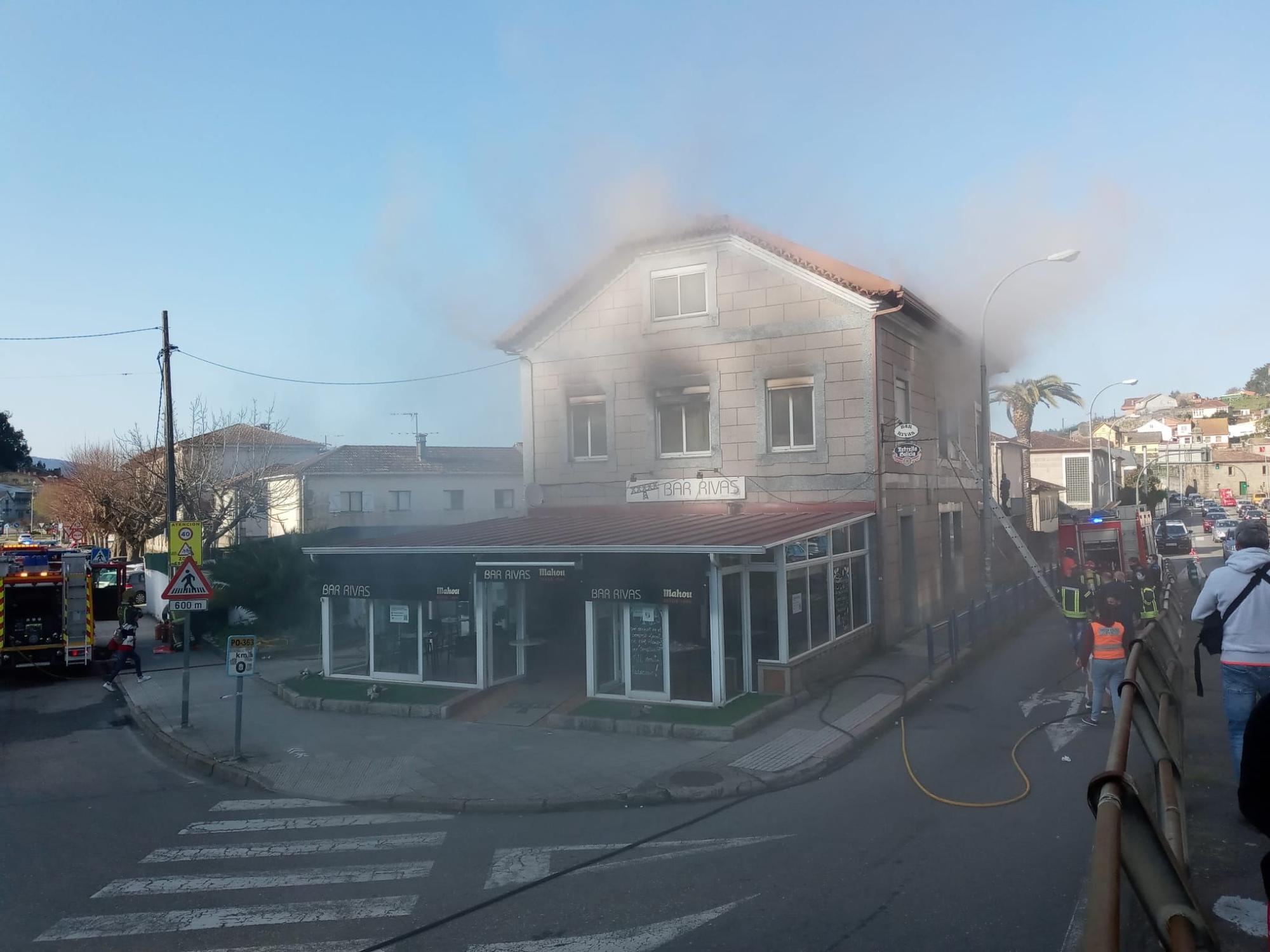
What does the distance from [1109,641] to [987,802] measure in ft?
9.14

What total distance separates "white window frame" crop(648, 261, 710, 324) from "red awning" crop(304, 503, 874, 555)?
3605mm

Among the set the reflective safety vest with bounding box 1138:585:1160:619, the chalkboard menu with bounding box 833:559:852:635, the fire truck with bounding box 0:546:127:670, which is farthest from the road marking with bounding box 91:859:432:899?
the fire truck with bounding box 0:546:127:670

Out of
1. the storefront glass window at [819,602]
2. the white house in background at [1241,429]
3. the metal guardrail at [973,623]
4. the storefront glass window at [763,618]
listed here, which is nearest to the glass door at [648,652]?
the storefront glass window at [763,618]

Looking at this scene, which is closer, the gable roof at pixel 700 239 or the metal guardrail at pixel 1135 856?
the metal guardrail at pixel 1135 856

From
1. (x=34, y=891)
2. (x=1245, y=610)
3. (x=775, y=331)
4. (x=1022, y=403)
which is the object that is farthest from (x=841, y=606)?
(x=1022, y=403)

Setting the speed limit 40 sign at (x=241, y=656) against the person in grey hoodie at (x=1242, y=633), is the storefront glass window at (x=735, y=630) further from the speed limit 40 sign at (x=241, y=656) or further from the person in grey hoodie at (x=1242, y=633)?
the person in grey hoodie at (x=1242, y=633)

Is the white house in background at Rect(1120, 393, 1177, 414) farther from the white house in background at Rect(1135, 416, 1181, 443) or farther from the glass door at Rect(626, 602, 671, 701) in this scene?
the glass door at Rect(626, 602, 671, 701)

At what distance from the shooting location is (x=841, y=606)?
48.9 feet

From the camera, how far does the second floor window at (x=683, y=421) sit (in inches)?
683

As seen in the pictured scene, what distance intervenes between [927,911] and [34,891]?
6135mm

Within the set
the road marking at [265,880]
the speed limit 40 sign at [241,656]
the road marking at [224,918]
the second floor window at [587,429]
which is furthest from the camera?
the second floor window at [587,429]

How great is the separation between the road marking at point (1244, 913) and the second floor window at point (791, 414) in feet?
38.7

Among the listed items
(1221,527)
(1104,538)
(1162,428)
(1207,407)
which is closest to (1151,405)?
(1207,407)

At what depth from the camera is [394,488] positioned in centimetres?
4181
